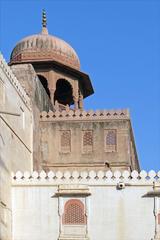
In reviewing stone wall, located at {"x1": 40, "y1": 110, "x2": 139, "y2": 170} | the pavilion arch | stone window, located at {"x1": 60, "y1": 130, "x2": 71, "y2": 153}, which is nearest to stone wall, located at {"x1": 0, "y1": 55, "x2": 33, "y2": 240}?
stone wall, located at {"x1": 40, "y1": 110, "x2": 139, "y2": 170}

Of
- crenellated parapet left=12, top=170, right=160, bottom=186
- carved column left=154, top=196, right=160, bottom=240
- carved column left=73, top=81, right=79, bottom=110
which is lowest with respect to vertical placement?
carved column left=154, top=196, right=160, bottom=240

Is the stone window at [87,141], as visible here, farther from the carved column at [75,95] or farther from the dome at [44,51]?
the dome at [44,51]

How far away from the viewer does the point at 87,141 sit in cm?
3183

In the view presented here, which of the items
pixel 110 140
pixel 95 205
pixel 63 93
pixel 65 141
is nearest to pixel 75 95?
pixel 63 93

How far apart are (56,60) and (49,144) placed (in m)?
5.15

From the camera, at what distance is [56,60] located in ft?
115

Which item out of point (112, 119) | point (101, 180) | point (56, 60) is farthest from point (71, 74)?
point (101, 180)

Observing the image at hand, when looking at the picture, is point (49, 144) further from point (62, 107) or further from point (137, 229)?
point (137, 229)

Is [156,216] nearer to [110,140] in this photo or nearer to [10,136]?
[10,136]

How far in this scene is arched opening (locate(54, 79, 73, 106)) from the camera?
37.1 metres

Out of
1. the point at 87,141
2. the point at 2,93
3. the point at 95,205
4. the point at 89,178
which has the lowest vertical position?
the point at 95,205

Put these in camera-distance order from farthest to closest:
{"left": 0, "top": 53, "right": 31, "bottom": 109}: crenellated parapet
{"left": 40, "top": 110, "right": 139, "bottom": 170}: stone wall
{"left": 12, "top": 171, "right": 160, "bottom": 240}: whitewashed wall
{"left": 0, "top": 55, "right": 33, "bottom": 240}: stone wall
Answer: {"left": 40, "top": 110, "right": 139, "bottom": 170}: stone wall → {"left": 0, "top": 53, "right": 31, "bottom": 109}: crenellated parapet → {"left": 12, "top": 171, "right": 160, "bottom": 240}: whitewashed wall → {"left": 0, "top": 55, "right": 33, "bottom": 240}: stone wall

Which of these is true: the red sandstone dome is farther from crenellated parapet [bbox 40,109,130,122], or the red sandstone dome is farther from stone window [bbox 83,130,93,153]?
stone window [bbox 83,130,93,153]

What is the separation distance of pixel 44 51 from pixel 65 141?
18.5ft
